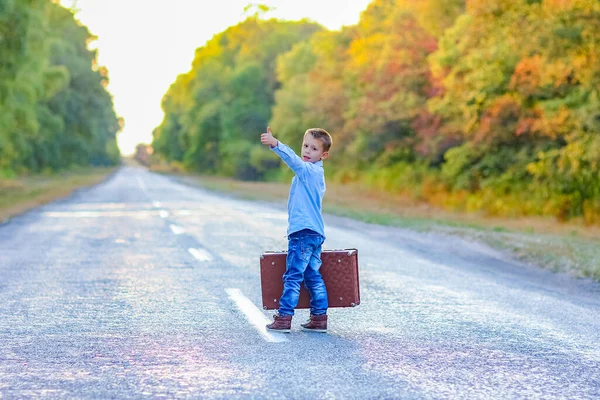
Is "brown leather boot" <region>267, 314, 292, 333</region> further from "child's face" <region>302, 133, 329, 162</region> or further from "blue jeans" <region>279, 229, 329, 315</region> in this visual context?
"child's face" <region>302, 133, 329, 162</region>

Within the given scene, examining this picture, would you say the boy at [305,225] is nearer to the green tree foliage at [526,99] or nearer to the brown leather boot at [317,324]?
the brown leather boot at [317,324]

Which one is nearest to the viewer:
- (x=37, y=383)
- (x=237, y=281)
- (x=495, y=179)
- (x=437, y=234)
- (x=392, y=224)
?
(x=37, y=383)

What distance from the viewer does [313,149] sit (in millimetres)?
5836

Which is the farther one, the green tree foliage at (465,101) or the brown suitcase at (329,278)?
the green tree foliage at (465,101)

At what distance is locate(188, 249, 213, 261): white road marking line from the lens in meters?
11.4

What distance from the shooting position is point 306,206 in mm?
5863

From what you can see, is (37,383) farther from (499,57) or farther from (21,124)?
(21,124)

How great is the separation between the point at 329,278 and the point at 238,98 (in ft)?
209

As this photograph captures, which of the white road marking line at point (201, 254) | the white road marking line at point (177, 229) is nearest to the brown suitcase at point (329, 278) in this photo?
the white road marking line at point (201, 254)

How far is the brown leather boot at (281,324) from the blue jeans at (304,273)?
0.04 m

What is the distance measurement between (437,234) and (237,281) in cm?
859

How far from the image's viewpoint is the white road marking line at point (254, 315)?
585 cm

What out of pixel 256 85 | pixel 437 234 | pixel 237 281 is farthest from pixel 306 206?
pixel 256 85

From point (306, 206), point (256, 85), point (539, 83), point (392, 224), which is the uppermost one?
point (256, 85)
